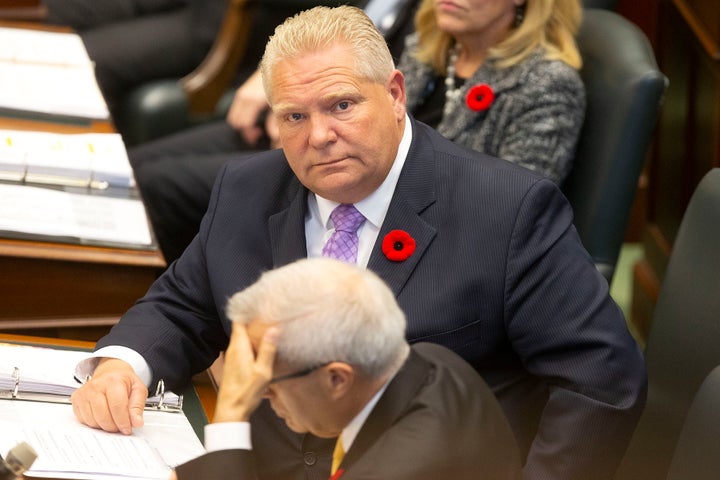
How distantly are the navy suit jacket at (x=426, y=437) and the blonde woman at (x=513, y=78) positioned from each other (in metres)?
1.27

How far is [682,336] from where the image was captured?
2.21 metres

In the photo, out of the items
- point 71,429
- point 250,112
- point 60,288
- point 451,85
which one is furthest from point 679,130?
point 71,429

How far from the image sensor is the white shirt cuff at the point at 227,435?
159 cm

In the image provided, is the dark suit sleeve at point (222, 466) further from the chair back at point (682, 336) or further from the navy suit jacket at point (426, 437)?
the chair back at point (682, 336)

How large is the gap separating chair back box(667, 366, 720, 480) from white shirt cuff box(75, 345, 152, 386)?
2.89 ft

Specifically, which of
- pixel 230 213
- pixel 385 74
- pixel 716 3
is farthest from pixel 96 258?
pixel 716 3

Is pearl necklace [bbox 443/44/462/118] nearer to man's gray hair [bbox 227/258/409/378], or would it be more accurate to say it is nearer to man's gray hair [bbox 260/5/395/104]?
man's gray hair [bbox 260/5/395/104]

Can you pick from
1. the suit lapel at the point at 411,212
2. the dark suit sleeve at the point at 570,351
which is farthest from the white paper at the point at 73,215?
the dark suit sleeve at the point at 570,351

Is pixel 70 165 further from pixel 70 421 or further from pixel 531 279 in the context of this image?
pixel 531 279

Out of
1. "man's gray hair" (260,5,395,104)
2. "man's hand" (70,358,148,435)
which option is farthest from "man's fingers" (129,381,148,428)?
"man's gray hair" (260,5,395,104)

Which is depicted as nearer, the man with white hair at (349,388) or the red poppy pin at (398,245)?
the man with white hair at (349,388)

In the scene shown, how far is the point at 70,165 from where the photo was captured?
291 cm

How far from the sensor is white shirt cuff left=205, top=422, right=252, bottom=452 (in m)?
A: 1.59

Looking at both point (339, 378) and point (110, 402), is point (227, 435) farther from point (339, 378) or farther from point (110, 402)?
point (110, 402)
